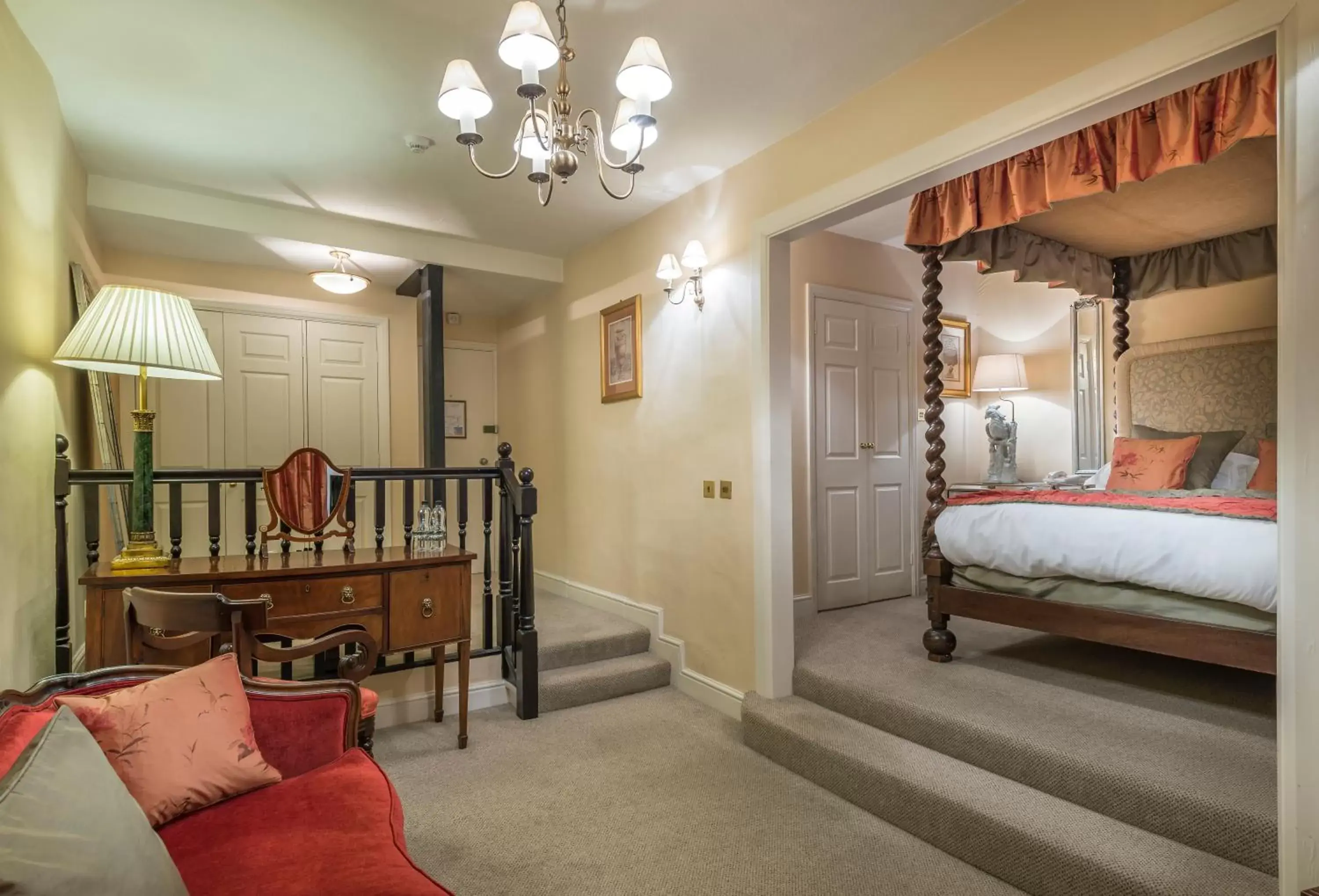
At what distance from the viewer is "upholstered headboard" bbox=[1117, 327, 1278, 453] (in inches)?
162

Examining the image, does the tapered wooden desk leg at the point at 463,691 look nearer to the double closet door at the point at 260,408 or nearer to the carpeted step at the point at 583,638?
the carpeted step at the point at 583,638

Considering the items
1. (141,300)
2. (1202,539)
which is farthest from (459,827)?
(1202,539)

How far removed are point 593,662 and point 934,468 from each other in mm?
2139

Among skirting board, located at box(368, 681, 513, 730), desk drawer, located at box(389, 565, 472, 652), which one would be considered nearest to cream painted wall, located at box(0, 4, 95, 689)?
desk drawer, located at box(389, 565, 472, 652)

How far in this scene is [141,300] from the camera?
2.41 metres

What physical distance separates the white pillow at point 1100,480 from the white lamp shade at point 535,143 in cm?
405

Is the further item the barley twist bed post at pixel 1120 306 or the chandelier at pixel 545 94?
the barley twist bed post at pixel 1120 306

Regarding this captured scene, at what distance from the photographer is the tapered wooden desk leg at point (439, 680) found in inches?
123

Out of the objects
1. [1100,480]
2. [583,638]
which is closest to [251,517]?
[583,638]

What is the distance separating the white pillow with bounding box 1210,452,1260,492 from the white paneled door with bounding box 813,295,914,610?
5.72 ft

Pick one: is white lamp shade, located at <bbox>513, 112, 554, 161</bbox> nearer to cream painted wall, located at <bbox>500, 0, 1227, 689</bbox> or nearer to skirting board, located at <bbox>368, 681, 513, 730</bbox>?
cream painted wall, located at <bbox>500, 0, 1227, 689</bbox>

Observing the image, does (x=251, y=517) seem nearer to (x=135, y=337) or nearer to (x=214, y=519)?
(x=214, y=519)

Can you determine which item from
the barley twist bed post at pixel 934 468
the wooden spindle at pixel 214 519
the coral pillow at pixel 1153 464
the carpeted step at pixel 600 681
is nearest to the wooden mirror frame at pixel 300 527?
the wooden spindle at pixel 214 519

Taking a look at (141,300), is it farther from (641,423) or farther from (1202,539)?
(1202,539)
